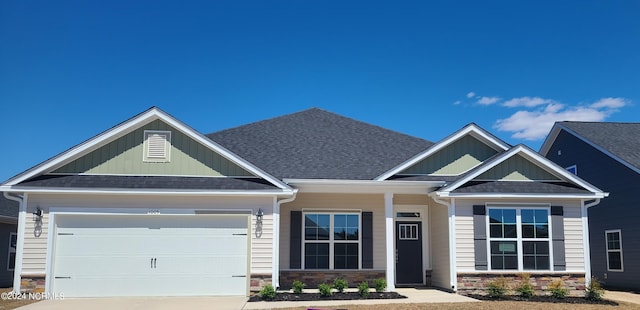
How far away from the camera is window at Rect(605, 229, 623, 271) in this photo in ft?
58.7

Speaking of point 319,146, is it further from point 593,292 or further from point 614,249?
point 614,249

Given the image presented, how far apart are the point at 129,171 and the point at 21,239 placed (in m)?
2.92

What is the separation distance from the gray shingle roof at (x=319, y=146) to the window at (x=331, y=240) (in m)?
1.41

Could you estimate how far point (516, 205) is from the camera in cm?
1446

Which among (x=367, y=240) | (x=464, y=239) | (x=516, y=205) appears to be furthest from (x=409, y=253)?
(x=516, y=205)

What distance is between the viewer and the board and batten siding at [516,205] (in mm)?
14234

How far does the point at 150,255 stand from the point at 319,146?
6.62 metres

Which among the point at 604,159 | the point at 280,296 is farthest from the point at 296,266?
the point at 604,159

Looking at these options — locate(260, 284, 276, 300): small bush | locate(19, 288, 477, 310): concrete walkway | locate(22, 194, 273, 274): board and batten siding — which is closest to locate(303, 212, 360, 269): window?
locate(22, 194, 273, 274): board and batten siding

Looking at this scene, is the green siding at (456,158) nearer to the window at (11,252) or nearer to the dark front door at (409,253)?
the dark front door at (409,253)

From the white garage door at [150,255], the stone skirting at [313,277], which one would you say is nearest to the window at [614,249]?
the stone skirting at [313,277]

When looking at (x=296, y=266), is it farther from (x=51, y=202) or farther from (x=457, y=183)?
(x=51, y=202)

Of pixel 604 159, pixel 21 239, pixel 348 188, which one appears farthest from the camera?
pixel 604 159

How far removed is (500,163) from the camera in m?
14.9
